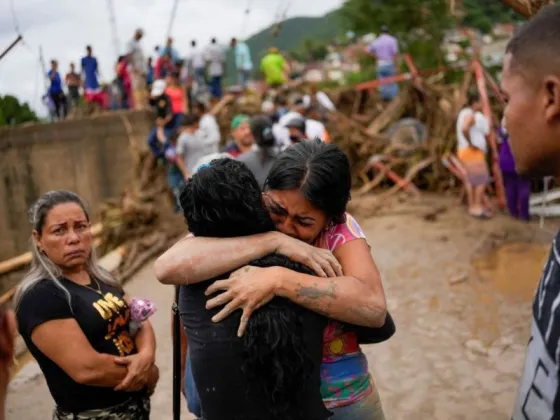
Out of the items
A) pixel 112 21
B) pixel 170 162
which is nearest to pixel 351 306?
pixel 170 162

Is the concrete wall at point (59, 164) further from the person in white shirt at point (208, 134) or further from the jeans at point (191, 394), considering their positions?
the jeans at point (191, 394)

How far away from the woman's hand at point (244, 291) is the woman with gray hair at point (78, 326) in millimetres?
848

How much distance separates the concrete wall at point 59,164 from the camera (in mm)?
14062

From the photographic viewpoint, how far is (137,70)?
39.4ft

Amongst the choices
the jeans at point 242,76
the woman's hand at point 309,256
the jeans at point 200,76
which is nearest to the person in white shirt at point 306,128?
the woman's hand at point 309,256

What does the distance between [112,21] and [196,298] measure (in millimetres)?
10793

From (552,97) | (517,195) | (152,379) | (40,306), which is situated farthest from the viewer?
(517,195)

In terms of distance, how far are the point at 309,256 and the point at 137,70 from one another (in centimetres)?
1133

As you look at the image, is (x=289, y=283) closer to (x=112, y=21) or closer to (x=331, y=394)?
(x=331, y=394)

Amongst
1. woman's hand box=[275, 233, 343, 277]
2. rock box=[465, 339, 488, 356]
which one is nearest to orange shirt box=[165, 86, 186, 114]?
rock box=[465, 339, 488, 356]

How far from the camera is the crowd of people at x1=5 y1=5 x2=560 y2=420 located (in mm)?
1085

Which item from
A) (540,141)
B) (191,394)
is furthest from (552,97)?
(191,394)

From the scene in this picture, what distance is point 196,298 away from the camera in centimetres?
157

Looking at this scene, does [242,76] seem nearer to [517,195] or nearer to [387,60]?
[387,60]
